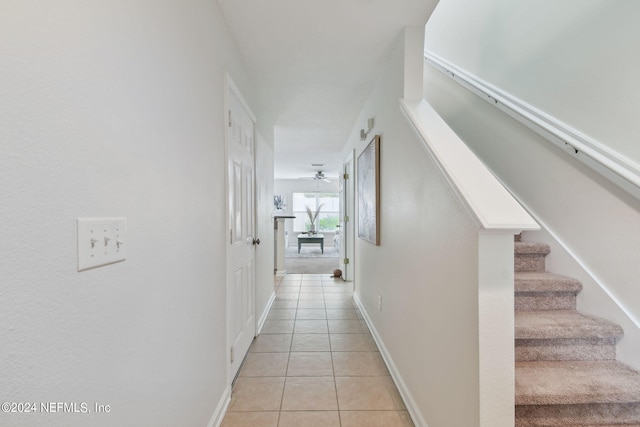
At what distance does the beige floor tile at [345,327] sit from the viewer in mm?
2900

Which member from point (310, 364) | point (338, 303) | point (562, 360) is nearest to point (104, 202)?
point (310, 364)

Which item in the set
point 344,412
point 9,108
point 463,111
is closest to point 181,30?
point 9,108

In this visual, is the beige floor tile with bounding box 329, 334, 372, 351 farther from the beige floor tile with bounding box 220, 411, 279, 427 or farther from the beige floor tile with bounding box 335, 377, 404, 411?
the beige floor tile with bounding box 220, 411, 279, 427

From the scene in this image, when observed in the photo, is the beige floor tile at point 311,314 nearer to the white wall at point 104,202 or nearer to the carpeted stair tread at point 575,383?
the white wall at point 104,202

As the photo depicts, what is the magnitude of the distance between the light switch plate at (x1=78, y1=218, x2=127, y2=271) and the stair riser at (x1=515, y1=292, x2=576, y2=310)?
2.01m

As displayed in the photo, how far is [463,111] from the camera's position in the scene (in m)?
2.88

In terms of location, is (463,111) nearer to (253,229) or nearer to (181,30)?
(253,229)

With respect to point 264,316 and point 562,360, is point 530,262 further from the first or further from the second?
point 264,316

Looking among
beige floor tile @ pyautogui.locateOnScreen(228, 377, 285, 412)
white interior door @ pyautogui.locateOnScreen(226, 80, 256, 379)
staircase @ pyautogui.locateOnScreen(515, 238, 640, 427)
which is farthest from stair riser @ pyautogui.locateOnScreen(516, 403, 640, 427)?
white interior door @ pyautogui.locateOnScreen(226, 80, 256, 379)

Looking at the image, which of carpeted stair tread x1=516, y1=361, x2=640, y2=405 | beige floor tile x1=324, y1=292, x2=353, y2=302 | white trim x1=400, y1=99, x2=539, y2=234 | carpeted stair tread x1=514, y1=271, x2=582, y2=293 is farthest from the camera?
beige floor tile x1=324, y1=292, x2=353, y2=302

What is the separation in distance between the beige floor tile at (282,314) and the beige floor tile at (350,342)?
0.68 meters

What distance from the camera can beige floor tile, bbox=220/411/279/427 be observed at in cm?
164

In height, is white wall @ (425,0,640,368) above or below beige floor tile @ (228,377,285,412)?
above

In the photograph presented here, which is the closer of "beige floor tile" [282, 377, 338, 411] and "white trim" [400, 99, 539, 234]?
"white trim" [400, 99, 539, 234]
